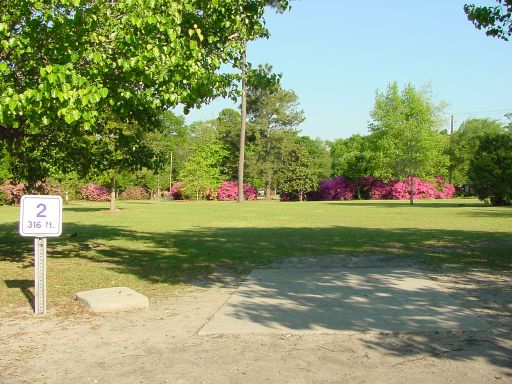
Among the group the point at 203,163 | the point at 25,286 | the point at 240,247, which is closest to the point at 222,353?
the point at 25,286

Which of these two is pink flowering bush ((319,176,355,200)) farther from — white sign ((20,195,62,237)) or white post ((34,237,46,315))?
white sign ((20,195,62,237))

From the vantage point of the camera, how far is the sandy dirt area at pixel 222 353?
433 cm

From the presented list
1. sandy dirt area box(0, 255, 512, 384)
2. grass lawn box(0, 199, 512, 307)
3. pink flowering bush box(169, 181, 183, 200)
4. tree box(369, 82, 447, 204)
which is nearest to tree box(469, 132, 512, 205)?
tree box(369, 82, 447, 204)

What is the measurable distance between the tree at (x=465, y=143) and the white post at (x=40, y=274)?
66398 millimetres

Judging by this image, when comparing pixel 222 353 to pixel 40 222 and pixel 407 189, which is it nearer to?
pixel 40 222

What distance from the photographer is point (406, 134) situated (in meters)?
43.8

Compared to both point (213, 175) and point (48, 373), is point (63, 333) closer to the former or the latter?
point (48, 373)

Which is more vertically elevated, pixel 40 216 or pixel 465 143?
pixel 465 143

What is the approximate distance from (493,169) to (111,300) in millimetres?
33954

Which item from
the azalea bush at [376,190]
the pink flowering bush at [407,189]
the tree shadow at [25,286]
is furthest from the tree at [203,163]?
the tree shadow at [25,286]

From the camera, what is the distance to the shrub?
68.5 meters

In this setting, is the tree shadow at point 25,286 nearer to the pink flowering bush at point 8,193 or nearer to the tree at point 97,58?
the tree at point 97,58

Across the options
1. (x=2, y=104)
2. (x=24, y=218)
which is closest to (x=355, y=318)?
(x=24, y=218)

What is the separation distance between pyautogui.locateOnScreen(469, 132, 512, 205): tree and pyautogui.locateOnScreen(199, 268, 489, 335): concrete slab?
97.8ft
